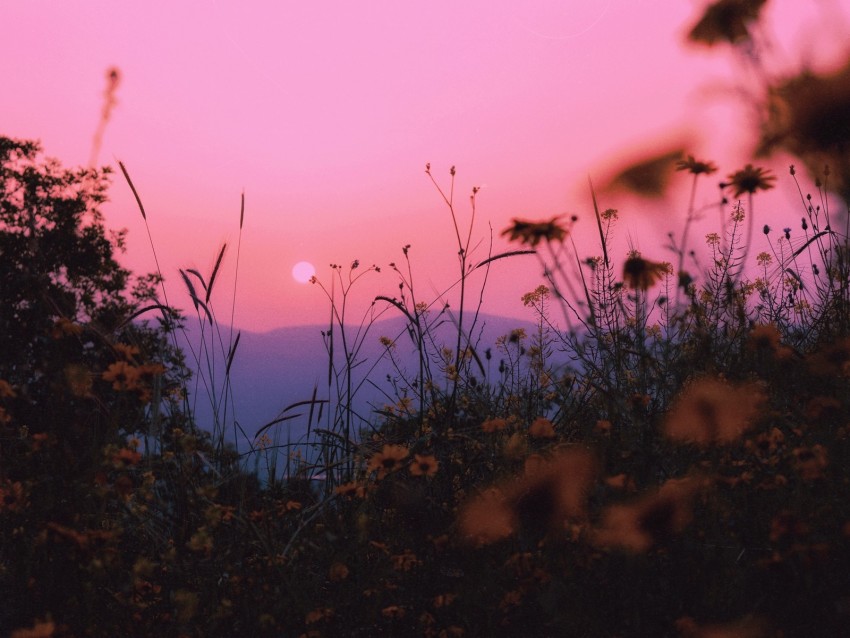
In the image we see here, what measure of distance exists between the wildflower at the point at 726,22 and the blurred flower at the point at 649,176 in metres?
1.06

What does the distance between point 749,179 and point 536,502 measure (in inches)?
48.6

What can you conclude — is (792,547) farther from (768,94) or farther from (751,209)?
(768,94)

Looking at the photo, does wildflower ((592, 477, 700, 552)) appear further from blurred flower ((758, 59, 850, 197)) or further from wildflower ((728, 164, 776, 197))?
blurred flower ((758, 59, 850, 197))

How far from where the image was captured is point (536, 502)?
6.08 feet

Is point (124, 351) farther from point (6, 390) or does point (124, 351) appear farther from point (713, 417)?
point (713, 417)

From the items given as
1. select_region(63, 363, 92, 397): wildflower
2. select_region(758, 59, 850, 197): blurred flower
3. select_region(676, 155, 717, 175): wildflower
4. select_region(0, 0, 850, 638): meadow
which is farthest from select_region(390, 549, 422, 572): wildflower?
select_region(758, 59, 850, 197): blurred flower

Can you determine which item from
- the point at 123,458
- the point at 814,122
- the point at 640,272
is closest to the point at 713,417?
the point at 640,272

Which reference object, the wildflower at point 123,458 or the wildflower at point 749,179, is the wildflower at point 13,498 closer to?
the wildflower at point 123,458

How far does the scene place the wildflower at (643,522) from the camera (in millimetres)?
1529

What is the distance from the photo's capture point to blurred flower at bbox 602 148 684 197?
10.7ft

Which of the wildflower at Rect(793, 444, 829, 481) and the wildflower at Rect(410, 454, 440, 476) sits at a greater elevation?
the wildflower at Rect(410, 454, 440, 476)

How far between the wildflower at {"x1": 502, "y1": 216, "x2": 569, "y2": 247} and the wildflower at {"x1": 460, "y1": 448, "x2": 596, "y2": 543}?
0.64m

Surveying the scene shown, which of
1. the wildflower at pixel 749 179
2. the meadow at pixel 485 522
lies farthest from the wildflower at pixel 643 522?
the wildflower at pixel 749 179

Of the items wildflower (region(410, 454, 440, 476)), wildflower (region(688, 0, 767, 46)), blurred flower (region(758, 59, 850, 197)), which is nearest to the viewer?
wildflower (region(410, 454, 440, 476))
